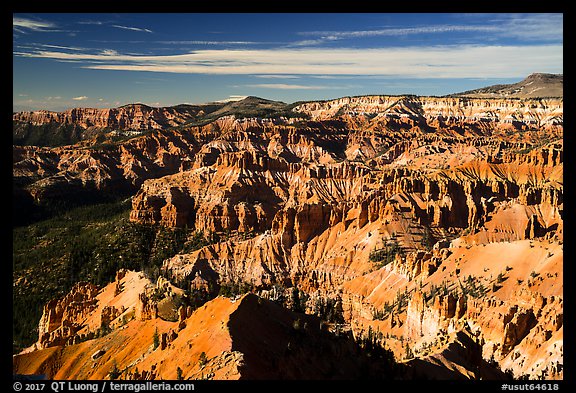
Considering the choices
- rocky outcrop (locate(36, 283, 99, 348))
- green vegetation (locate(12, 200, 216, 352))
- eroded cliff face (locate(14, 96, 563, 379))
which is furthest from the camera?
green vegetation (locate(12, 200, 216, 352))

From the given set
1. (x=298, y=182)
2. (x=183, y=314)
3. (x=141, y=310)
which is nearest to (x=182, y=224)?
(x=298, y=182)

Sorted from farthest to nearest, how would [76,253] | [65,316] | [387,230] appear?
[76,253] → [387,230] → [65,316]

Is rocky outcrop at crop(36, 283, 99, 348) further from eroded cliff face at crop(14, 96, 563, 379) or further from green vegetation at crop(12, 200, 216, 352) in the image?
green vegetation at crop(12, 200, 216, 352)

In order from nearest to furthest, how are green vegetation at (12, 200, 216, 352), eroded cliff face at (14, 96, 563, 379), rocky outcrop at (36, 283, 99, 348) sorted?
1. eroded cliff face at (14, 96, 563, 379)
2. rocky outcrop at (36, 283, 99, 348)
3. green vegetation at (12, 200, 216, 352)

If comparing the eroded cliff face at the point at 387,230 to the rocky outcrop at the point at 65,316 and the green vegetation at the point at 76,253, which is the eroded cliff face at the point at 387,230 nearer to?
the rocky outcrop at the point at 65,316

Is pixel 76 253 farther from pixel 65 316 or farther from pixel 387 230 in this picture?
pixel 387 230

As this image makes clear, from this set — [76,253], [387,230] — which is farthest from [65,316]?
[387,230]

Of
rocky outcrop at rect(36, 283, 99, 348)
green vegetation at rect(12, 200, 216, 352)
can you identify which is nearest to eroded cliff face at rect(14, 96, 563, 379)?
rocky outcrop at rect(36, 283, 99, 348)
